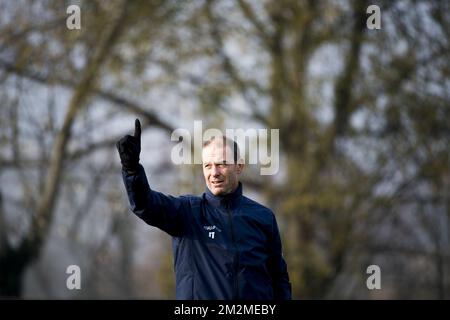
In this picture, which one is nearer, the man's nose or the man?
the man

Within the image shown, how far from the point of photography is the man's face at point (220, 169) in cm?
352

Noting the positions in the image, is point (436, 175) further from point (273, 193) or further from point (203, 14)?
point (203, 14)

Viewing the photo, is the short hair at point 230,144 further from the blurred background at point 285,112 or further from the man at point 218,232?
the blurred background at point 285,112

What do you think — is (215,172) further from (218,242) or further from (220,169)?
(218,242)

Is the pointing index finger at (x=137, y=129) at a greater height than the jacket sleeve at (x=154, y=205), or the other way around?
the pointing index finger at (x=137, y=129)

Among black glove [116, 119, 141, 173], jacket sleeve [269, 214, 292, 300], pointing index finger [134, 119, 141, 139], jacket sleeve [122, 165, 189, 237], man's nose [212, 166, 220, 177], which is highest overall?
pointing index finger [134, 119, 141, 139]

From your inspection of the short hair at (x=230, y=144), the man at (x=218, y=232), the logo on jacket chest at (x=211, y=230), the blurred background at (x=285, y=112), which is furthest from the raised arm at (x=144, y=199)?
the blurred background at (x=285, y=112)

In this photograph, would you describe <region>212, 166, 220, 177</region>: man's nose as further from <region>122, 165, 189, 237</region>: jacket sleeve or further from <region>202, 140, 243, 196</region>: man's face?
<region>122, 165, 189, 237</region>: jacket sleeve

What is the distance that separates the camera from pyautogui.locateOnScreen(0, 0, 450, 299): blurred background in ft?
42.7

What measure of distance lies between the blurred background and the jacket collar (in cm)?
959

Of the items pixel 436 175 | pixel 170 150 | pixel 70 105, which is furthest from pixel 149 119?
pixel 436 175

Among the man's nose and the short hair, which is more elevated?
the short hair

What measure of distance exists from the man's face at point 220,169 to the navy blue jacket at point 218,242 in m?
0.04

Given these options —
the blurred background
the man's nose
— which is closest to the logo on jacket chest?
the man's nose
